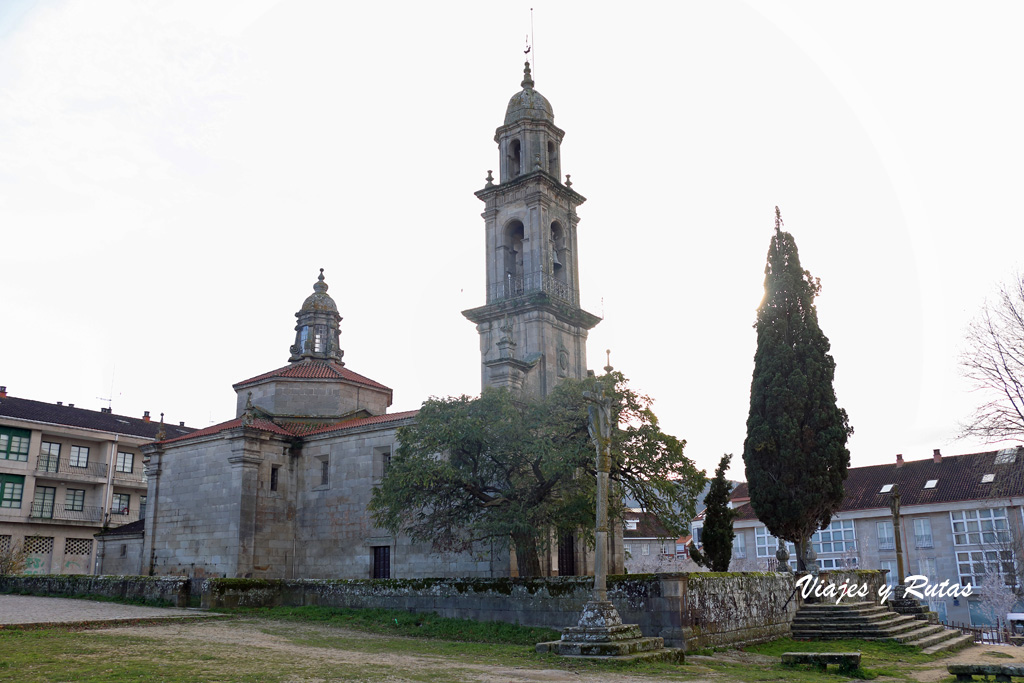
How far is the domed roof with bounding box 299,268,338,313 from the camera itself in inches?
1695

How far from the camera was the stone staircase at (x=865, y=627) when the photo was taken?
805 inches

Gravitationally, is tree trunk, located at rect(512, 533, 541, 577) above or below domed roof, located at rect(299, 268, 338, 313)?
below

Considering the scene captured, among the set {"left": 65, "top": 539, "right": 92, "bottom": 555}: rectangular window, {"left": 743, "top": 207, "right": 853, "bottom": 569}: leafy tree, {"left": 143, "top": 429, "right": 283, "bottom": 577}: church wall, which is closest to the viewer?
{"left": 743, "top": 207, "right": 853, "bottom": 569}: leafy tree

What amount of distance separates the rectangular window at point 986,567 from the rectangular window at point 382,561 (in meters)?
32.4

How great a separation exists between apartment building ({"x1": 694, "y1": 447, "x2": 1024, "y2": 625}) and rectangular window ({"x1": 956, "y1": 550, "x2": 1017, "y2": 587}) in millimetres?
50

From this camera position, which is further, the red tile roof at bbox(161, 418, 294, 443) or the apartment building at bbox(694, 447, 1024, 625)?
the apartment building at bbox(694, 447, 1024, 625)

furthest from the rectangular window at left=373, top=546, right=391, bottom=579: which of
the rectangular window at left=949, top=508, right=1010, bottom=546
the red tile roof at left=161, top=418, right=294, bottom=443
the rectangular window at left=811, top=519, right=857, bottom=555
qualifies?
the rectangular window at left=949, top=508, right=1010, bottom=546

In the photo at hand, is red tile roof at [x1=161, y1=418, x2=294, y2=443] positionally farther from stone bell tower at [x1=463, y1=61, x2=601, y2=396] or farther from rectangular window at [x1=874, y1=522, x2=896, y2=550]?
rectangular window at [x1=874, y1=522, x2=896, y2=550]

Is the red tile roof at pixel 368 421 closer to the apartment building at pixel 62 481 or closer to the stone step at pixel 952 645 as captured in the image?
the stone step at pixel 952 645

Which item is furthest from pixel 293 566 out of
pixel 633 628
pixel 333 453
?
pixel 633 628

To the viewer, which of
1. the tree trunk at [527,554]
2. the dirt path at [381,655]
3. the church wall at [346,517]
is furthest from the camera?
the church wall at [346,517]

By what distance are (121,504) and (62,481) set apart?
3.95m

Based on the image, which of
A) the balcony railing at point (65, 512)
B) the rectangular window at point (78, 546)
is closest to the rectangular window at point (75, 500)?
the balcony railing at point (65, 512)

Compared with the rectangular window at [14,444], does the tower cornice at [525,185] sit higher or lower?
higher
